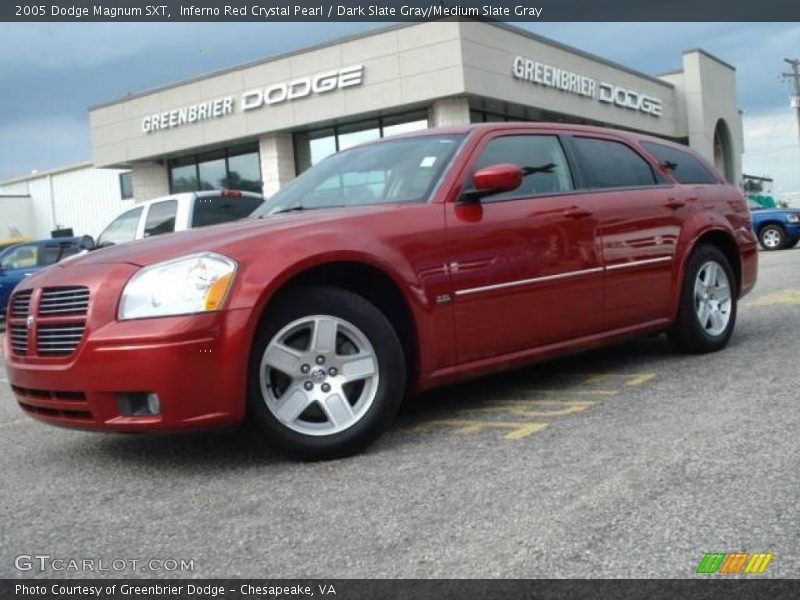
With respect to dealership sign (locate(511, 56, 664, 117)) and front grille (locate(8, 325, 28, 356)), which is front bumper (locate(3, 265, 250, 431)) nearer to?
front grille (locate(8, 325, 28, 356))

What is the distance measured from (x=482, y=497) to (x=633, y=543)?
651 mm

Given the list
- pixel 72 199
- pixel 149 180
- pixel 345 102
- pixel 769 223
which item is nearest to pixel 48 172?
pixel 72 199

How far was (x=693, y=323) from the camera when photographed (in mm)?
5531

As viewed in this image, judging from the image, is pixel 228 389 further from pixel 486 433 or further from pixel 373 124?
pixel 373 124

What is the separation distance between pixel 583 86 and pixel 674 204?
21.4 m

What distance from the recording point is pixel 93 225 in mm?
37000

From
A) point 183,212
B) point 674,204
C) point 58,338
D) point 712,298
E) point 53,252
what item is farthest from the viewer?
point 53,252

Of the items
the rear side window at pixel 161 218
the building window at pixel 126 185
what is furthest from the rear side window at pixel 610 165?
the building window at pixel 126 185

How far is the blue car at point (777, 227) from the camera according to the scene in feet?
68.0

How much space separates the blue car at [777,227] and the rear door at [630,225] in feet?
54.3

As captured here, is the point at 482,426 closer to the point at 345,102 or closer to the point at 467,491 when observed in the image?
the point at 467,491

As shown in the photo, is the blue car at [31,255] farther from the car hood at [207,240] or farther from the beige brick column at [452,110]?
the car hood at [207,240]

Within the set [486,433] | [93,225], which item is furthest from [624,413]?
[93,225]

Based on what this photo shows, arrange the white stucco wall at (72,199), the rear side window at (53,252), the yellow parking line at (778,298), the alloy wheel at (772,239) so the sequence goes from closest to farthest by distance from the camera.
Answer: the yellow parking line at (778,298) < the rear side window at (53,252) < the alloy wheel at (772,239) < the white stucco wall at (72,199)
